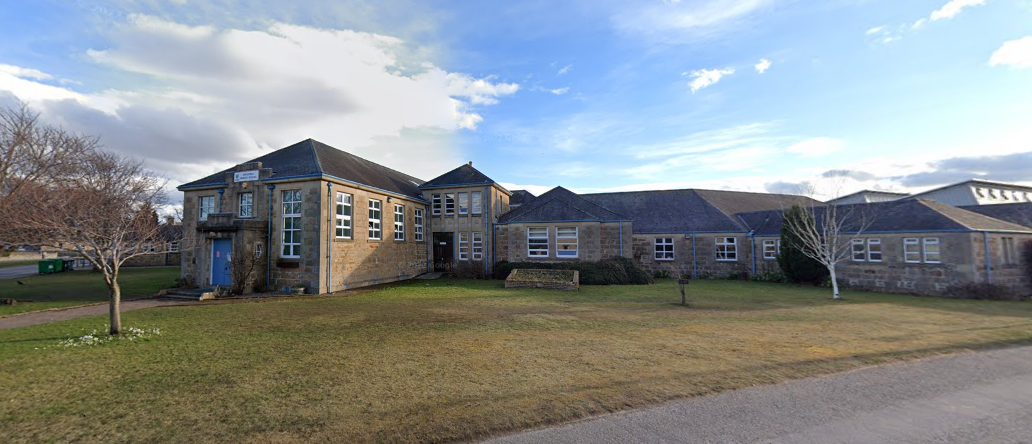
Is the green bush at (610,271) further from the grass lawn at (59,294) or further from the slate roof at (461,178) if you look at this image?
the grass lawn at (59,294)

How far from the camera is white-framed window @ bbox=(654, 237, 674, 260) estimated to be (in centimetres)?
2577

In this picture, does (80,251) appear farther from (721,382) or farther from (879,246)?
(879,246)

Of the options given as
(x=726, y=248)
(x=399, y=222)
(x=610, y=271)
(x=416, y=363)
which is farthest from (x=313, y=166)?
(x=726, y=248)

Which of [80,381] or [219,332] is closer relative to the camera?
[80,381]

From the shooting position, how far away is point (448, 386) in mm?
5566

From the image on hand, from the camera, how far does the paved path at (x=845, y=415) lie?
4109 millimetres

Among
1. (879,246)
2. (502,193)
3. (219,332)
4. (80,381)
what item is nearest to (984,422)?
(80,381)

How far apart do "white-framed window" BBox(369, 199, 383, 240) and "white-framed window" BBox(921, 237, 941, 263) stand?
26509 mm

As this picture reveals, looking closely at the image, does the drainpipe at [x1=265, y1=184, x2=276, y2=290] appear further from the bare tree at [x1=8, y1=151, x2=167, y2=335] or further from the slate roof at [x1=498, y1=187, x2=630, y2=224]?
the slate roof at [x1=498, y1=187, x2=630, y2=224]

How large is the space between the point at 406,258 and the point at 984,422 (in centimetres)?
2259

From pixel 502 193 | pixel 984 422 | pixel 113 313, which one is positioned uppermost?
pixel 502 193

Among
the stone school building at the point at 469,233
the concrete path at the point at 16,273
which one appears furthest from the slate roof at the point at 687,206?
the concrete path at the point at 16,273

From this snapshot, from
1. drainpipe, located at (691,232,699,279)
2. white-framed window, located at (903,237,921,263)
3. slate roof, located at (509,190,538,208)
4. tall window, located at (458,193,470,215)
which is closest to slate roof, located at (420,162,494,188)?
tall window, located at (458,193,470,215)

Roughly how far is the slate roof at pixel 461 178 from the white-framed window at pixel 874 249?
20799mm
